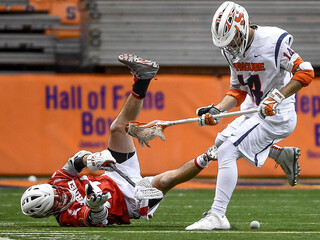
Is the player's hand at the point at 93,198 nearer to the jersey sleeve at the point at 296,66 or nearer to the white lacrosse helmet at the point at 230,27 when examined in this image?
the white lacrosse helmet at the point at 230,27

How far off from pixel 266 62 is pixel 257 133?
1.66 feet

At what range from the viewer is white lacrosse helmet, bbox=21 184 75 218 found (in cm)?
552

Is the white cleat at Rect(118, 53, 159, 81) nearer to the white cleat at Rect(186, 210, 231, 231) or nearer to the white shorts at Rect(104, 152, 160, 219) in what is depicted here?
the white shorts at Rect(104, 152, 160, 219)

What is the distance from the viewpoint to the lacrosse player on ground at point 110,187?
219 inches

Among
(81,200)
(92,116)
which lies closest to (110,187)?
(81,200)

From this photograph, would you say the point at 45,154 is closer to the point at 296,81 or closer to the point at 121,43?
the point at 121,43

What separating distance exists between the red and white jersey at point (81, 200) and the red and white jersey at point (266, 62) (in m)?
1.24

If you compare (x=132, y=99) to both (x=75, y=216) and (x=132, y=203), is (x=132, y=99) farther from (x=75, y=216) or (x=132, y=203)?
(x=75, y=216)

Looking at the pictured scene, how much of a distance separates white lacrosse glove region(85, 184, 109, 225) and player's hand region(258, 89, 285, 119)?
119 centimetres

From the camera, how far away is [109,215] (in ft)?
19.2

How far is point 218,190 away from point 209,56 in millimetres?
7174

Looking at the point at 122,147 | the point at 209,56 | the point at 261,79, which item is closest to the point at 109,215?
the point at 122,147

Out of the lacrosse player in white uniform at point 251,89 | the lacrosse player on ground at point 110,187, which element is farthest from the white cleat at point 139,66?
the lacrosse player in white uniform at point 251,89

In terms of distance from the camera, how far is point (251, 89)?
5.98 metres
